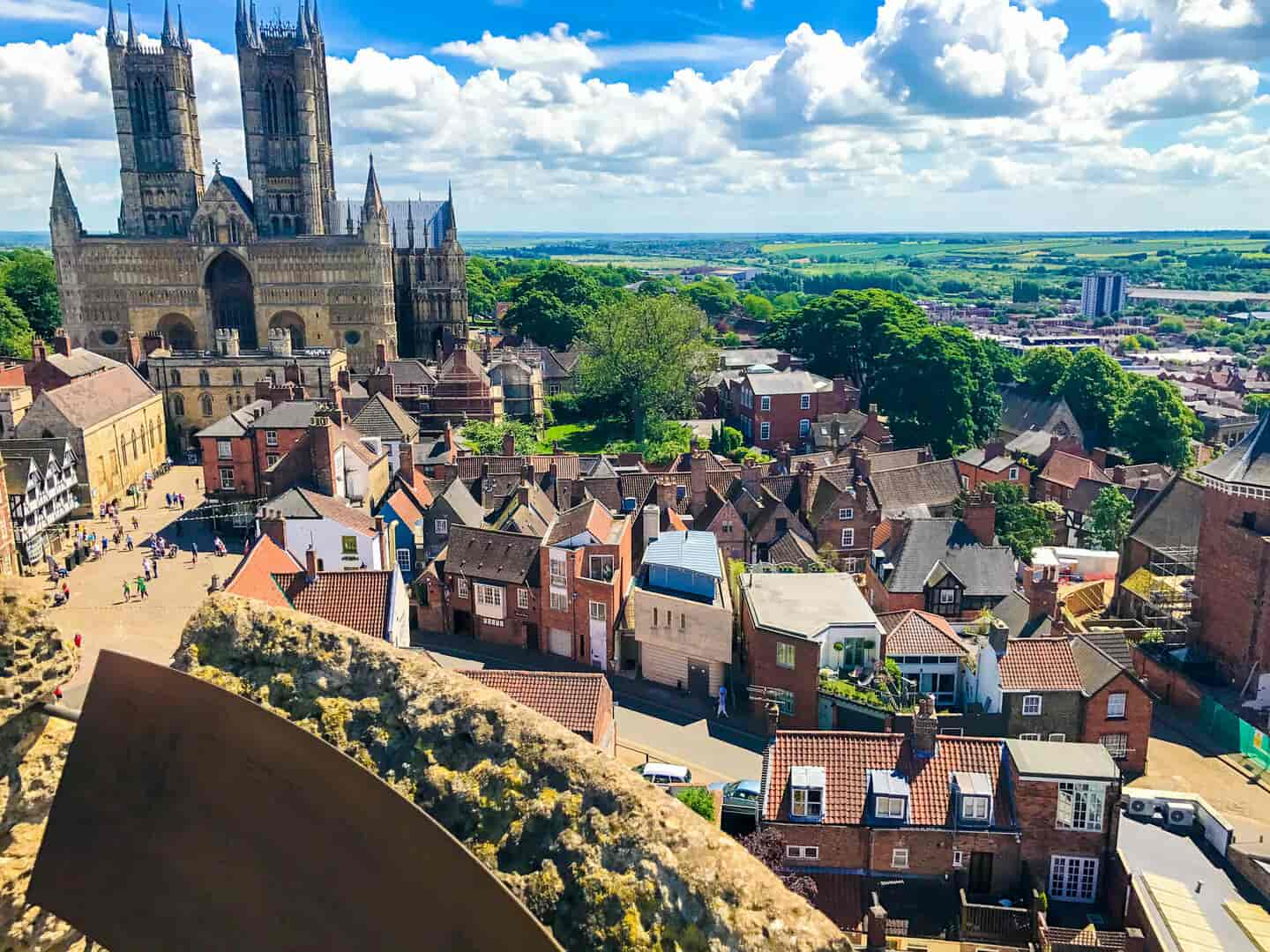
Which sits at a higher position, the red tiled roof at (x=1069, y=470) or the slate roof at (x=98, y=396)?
the slate roof at (x=98, y=396)

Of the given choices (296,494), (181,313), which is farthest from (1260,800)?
(181,313)

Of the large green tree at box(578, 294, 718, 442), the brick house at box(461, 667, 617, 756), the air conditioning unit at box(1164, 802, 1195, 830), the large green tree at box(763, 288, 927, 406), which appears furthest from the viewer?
the large green tree at box(763, 288, 927, 406)

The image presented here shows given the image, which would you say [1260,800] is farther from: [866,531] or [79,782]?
[79,782]

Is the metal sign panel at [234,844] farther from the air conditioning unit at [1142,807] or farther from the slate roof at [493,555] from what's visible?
the slate roof at [493,555]

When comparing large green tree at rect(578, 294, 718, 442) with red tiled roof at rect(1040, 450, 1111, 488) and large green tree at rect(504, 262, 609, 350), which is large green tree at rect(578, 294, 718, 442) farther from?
large green tree at rect(504, 262, 609, 350)

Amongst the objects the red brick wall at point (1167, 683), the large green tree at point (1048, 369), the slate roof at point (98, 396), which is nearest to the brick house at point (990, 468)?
the large green tree at point (1048, 369)

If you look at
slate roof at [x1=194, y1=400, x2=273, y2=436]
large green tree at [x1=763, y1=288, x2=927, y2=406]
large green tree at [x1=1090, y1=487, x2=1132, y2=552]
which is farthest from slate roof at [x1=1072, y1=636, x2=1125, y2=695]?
large green tree at [x1=763, y1=288, x2=927, y2=406]
